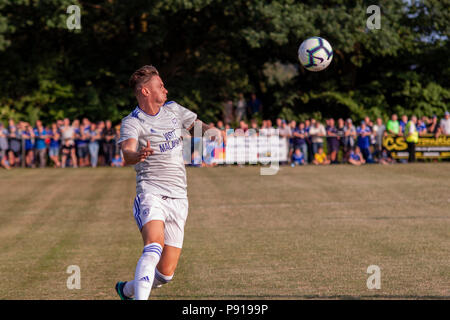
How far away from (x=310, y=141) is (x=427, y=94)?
33.0 ft

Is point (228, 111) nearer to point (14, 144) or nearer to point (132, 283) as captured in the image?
point (14, 144)

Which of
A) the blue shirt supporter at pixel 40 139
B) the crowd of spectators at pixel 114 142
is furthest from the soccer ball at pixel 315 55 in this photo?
the blue shirt supporter at pixel 40 139

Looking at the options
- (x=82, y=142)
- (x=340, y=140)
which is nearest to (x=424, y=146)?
(x=340, y=140)

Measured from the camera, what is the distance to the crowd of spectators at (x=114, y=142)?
98.9 ft

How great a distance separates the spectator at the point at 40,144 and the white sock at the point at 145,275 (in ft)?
79.4

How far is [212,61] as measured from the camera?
39.4 meters

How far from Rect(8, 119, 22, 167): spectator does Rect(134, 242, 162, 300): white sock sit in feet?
80.2

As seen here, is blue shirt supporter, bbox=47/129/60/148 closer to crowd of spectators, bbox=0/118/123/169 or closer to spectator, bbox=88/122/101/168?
crowd of spectators, bbox=0/118/123/169

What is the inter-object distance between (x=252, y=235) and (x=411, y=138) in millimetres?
18000

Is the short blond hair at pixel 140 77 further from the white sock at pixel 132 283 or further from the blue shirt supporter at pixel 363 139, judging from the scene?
the blue shirt supporter at pixel 363 139

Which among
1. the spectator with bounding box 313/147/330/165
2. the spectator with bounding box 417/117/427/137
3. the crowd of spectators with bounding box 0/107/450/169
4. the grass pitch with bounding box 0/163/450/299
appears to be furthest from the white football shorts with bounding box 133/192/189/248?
the spectator with bounding box 417/117/427/137

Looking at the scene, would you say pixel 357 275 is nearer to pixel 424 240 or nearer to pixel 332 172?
pixel 424 240

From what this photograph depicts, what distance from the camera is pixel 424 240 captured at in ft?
41.2
